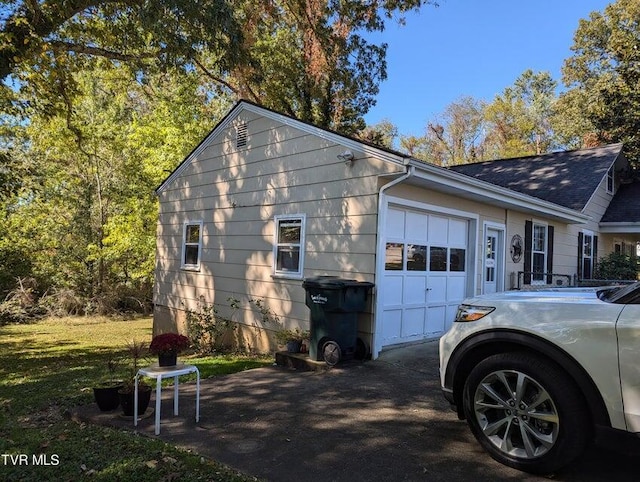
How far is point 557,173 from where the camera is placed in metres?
14.1

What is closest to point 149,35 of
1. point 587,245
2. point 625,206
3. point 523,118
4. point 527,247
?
point 527,247

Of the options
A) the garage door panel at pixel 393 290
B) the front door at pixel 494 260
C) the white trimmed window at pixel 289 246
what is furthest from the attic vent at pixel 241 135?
the front door at pixel 494 260

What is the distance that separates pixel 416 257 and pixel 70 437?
18.3ft

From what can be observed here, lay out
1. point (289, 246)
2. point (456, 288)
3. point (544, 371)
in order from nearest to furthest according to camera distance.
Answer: point (544, 371)
point (289, 246)
point (456, 288)

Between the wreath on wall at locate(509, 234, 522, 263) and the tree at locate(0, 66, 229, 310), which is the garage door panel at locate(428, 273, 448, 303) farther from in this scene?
the tree at locate(0, 66, 229, 310)

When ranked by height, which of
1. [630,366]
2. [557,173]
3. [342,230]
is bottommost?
Result: [630,366]

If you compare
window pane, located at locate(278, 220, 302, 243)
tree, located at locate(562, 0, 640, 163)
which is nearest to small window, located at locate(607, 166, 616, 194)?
tree, located at locate(562, 0, 640, 163)

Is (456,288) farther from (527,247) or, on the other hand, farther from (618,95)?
(618,95)

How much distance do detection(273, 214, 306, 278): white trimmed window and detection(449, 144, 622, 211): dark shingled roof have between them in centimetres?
771

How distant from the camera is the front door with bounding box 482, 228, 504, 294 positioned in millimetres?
9312

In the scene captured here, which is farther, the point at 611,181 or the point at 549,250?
the point at 611,181

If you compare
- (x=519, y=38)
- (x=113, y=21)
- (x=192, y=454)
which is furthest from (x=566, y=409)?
(x=519, y=38)

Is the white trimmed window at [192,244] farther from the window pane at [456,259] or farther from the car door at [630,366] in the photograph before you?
the car door at [630,366]

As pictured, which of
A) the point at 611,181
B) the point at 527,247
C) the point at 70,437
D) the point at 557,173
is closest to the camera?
the point at 70,437
